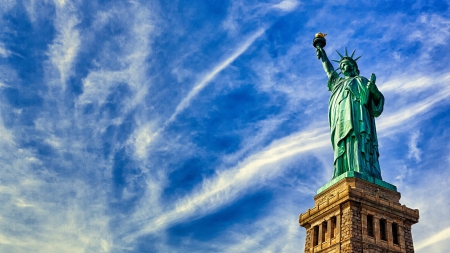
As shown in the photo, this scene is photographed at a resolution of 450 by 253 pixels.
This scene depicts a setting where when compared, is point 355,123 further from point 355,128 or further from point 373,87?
point 373,87

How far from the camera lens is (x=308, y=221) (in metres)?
26.8

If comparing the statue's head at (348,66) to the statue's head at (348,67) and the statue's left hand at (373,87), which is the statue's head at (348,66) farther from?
the statue's left hand at (373,87)

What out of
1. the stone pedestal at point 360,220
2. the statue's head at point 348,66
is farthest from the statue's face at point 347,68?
the stone pedestal at point 360,220

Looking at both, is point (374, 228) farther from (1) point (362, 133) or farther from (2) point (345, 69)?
(2) point (345, 69)

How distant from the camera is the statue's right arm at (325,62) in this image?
1289 inches

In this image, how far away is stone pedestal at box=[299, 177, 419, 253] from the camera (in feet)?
76.8

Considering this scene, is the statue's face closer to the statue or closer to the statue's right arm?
the statue

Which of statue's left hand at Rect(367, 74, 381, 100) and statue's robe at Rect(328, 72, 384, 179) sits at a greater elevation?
statue's left hand at Rect(367, 74, 381, 100)

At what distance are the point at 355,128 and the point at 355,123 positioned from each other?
37cm

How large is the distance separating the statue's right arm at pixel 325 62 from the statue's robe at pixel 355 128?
2798 millimetres

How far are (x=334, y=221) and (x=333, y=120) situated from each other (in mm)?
7203

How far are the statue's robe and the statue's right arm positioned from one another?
2798 mm

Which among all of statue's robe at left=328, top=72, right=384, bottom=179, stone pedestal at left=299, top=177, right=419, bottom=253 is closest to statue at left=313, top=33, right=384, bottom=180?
statue's robe at left=328, top=72, right=384, bottom=179

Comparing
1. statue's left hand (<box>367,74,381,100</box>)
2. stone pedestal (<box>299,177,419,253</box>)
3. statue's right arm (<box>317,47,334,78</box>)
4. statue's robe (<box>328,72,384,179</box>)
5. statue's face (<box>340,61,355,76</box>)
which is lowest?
stone pedestal (<box>299,177,419,253</box>)
